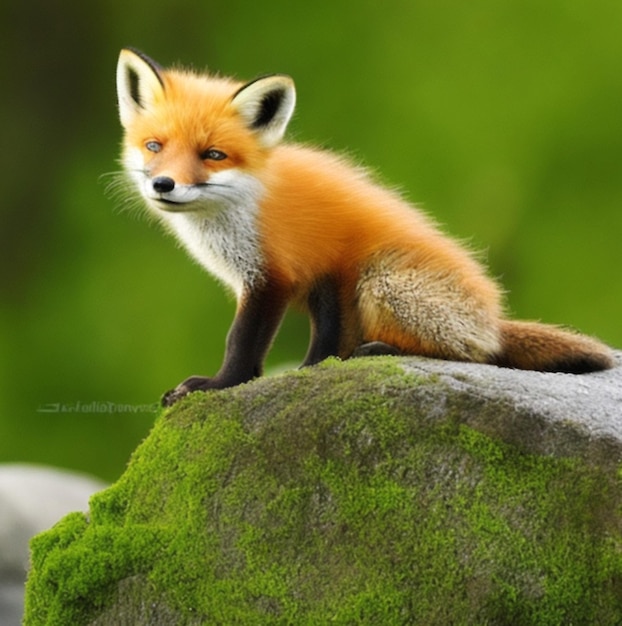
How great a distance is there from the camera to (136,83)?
12.9 feet

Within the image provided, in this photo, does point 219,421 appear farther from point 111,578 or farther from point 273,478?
point 111,578

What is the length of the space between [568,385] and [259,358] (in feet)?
3.17

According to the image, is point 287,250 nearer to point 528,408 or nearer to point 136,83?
point 136,83

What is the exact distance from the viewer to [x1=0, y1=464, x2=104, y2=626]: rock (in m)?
5.50

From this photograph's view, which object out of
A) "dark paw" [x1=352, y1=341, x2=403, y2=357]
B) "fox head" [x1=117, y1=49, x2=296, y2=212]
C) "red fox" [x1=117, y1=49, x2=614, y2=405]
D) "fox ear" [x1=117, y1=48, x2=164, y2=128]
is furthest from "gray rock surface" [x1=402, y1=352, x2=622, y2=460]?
"fox ear" [x1=117, y1=48, x2=164, y2=128]

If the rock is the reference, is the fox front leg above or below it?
above

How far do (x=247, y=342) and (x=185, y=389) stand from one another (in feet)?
0.81

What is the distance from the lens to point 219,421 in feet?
11.1

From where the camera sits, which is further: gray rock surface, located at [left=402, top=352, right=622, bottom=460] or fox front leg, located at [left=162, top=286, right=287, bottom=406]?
fox front leg, located at [left=162, top=286, right=287, bottom=406]

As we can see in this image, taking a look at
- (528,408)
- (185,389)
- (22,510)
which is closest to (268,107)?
(185,389)

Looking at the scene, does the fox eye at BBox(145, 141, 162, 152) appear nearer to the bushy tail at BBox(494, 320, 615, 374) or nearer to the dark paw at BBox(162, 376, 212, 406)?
the dark paw at BBox(162, 376, 212, 406)

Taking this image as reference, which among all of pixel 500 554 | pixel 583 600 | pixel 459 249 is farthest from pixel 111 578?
pixel 459 249

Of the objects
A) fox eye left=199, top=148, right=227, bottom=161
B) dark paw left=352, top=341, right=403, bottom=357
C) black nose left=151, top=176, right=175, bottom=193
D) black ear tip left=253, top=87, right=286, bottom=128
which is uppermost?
black ear tip left=253, top=87, right=286, bottom=128

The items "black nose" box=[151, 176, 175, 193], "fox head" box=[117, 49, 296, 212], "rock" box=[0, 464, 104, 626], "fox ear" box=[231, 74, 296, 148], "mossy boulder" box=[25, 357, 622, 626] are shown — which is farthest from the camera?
"rock" box=[0, 464, 104, 626]
